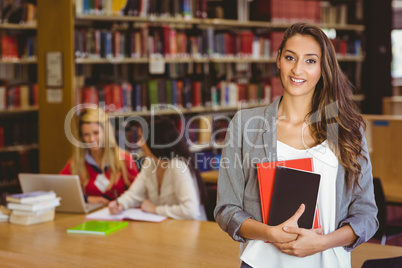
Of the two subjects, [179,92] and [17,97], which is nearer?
[17,97]

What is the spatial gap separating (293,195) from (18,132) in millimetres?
4591

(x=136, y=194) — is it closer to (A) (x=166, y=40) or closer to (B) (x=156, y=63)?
(B) (x=156, y=63)

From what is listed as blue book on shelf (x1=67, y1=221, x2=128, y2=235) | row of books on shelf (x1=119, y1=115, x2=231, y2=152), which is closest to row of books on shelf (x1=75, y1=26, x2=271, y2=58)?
row of books on shelf (x1=119, y1=115, x2=231, y2=152)

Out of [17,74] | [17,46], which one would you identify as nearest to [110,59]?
[17,46]

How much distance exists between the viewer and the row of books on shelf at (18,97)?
551 centimetres

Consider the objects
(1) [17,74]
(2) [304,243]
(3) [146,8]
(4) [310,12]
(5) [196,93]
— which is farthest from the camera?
(4) [310,12]

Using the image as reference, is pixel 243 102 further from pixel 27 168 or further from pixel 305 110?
pixel 305 110

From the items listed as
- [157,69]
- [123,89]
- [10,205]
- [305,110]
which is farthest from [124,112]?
[305,110]

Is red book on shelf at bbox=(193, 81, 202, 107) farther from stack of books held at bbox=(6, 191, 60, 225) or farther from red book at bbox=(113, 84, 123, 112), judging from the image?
stack of books held at bbox=(6, 191, 60, 225)

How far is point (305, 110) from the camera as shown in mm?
1794

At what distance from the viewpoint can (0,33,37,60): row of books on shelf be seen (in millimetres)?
5488

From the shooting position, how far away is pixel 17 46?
18.3ft

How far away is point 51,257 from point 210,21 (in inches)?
159

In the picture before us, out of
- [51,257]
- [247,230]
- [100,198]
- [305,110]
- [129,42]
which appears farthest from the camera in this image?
[129,42]
